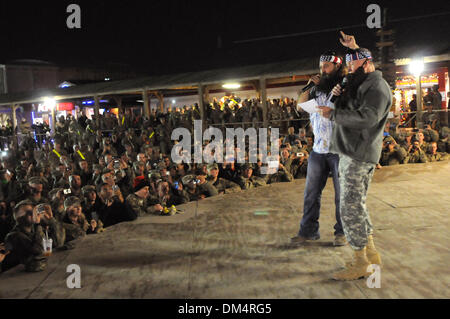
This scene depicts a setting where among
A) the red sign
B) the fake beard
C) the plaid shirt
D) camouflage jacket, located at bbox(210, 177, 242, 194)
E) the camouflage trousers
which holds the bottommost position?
camouflage jacket, located at bbox(210, 177, 242, 194)

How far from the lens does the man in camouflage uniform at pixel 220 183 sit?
8367mm

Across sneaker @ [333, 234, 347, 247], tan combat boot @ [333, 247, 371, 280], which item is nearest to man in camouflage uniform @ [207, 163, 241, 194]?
sneaker @ [333, 234, 347, 247]

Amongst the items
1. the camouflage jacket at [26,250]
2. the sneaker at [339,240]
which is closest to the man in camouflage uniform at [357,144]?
the sneaker at [339,240]

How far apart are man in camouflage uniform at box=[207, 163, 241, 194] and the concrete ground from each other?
5.50ft

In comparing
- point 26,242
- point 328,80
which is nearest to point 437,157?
point 328,80

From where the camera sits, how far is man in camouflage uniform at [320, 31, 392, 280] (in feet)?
11.2

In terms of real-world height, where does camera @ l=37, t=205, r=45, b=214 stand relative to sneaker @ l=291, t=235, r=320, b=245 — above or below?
above

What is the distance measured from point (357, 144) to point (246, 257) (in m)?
1.64

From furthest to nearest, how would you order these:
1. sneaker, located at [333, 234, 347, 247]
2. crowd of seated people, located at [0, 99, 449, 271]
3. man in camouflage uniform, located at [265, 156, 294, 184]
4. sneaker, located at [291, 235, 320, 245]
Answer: man in camouflage uniform, located at [265, 156, 294, 184], crowd of seated people, located at [0, 99, 449, 271], sneaker, located at [291, 235, 320, 245], sneaker, located at [333, 234, 347, 247]

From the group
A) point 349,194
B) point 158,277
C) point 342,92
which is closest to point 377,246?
point 349,194

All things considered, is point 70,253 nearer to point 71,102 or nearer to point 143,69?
point 71,102

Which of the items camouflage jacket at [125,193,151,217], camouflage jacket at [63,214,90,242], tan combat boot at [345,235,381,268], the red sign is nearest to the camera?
tan combat boot at [345,235,381,268]

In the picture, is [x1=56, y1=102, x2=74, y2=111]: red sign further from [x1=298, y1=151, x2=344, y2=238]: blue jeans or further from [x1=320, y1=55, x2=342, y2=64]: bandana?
[x1=320, y1=55, x2=342, y2=64]: bandana

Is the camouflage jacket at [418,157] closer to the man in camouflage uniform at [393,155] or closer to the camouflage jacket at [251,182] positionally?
the man in camouflage uniform at [393,155]
